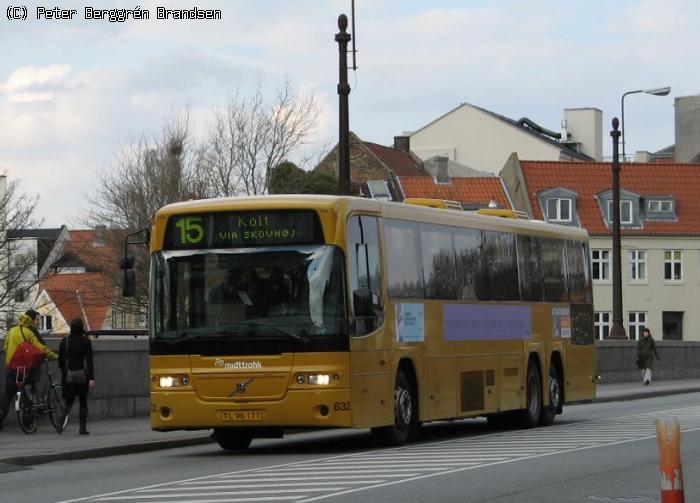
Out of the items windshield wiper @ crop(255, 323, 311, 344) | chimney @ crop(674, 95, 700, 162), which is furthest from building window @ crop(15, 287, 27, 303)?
chimney @ crop(674, 95, 700, 162)

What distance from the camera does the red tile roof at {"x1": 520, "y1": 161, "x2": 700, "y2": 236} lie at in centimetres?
9588

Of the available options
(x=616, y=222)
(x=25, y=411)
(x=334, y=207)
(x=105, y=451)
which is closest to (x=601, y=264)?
(x=616, y=222)

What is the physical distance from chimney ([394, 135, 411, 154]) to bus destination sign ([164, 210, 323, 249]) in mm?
89290

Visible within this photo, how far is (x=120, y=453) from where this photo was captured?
2255cm

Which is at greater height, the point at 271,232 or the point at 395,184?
the point at 395,184

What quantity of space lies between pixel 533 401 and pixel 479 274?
10.3 feet

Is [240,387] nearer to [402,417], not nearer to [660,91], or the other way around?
[402,417]

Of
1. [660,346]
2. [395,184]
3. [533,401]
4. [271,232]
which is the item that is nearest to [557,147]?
[395,184]

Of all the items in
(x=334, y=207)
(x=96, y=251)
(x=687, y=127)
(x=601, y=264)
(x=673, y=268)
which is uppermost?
(x=687, y=127)

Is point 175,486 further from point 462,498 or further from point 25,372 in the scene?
point 25,372

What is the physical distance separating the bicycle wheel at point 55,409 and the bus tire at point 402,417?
17.8 feet

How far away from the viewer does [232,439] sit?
74.6ft

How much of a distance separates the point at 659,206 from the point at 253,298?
78.4m

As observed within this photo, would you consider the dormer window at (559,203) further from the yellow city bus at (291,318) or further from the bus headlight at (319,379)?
the bus headlight at (319,379)
